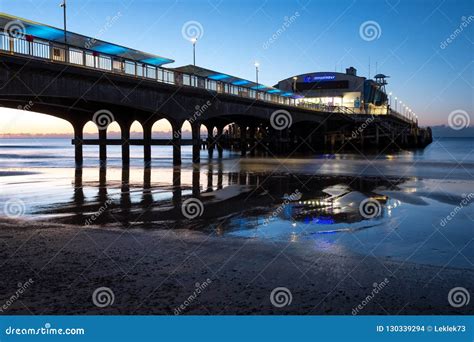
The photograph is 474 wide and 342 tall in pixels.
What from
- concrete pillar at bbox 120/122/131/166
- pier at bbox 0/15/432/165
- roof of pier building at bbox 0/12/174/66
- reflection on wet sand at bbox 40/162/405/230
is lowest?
reflection on wet sand at bbox 40/162/405/230

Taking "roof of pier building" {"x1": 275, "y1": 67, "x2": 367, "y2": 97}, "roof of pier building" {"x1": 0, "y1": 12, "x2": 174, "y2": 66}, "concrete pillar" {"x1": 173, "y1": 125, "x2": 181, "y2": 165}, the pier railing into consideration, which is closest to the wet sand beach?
the pier railing

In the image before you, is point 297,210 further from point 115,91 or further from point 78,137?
point 78,137

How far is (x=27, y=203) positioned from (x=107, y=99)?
13.6 m

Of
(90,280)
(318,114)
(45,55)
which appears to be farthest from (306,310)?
(318,114)

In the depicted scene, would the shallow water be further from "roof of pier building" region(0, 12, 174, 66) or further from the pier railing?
"roof of pier building" region(0, 12, 174, 66)

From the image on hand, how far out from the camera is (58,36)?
2792 centimetres

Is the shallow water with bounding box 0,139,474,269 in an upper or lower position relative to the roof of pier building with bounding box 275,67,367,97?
lower

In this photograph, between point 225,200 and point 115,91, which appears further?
point 115,91

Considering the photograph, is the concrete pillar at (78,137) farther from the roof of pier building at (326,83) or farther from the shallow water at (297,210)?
the roof of pier building at (326,83)

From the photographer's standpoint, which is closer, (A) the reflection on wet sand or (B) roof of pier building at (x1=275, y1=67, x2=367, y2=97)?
(A) the reflection on wet sand

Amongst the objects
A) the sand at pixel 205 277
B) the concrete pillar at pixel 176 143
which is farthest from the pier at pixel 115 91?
the sand at pixel 205 277

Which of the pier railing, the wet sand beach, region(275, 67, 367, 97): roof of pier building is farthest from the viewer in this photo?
region(275, 67, 367, 97): roof of pier building

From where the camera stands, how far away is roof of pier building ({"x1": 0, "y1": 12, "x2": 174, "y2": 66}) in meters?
23.2

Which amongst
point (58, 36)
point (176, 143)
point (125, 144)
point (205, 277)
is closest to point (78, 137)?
point (125, 144)
